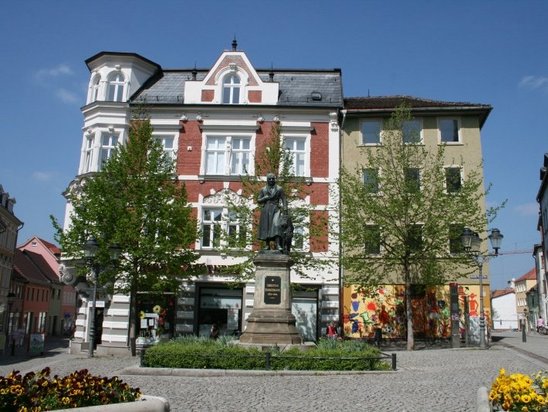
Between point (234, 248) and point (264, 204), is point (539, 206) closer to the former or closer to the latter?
point (234, 248)

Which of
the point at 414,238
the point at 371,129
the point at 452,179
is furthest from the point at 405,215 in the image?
the point at 371,129

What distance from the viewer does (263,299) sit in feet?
51.9

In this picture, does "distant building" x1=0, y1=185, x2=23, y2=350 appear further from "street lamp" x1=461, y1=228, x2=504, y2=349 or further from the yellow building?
"street lamp" x1=461, y1=228, x2=504, y2=349

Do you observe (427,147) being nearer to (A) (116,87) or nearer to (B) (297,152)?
(B) (297,152)

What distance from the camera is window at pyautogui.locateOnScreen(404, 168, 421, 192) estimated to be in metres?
24.3

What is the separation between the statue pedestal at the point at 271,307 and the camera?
50.1 feet

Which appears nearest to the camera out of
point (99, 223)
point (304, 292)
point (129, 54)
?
point (99, 223)

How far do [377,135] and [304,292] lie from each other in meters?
9.67

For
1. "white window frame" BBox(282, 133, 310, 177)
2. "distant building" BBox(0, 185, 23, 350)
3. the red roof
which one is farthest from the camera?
the red roof

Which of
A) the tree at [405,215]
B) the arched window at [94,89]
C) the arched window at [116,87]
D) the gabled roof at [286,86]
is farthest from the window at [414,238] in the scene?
the arched window at [94,89]

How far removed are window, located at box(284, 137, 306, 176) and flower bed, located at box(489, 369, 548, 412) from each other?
72.0ft

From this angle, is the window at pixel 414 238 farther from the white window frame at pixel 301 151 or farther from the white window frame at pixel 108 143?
the white window frame at pixel 108 143

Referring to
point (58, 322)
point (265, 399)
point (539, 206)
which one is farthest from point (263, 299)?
point (58, 322)

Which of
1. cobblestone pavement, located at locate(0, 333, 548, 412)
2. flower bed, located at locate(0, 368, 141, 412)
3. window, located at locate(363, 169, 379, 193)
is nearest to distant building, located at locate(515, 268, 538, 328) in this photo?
window, located at locate(363, 169, 379, 193)
